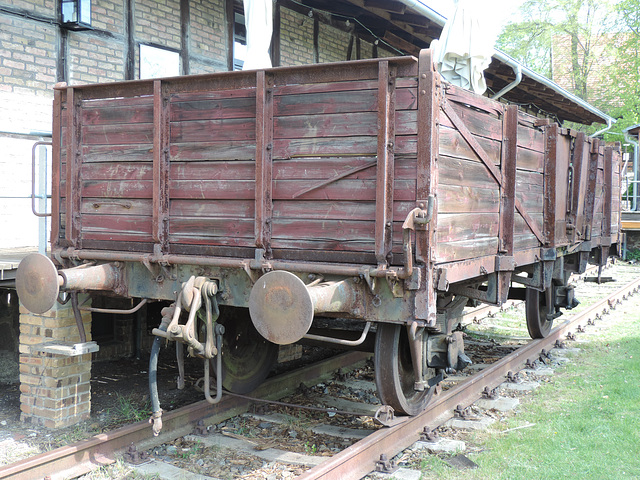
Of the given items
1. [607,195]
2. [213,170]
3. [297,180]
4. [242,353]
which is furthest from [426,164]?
[607,195]

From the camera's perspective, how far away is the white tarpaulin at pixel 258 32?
5.83m

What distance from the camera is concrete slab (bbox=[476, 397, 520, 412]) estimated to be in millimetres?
5551

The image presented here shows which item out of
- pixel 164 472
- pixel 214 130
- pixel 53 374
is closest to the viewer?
pixel 164 472

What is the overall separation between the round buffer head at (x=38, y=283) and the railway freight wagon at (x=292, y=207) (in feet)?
0.04

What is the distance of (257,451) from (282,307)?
1573 mm

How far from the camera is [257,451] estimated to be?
4617mm

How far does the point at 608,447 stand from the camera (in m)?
4.48

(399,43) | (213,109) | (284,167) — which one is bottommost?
(284,167)

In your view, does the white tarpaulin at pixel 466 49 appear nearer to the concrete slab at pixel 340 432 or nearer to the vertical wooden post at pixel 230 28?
the concrete slab at pixel 340 432

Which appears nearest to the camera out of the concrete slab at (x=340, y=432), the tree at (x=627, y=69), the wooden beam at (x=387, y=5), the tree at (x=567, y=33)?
the concrete slab at (x=340, y=432)

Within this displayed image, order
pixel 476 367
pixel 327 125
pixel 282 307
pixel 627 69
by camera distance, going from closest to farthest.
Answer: pixel 282 307 → pixel 327 125 → pixel 476 367 → pixel 627 69

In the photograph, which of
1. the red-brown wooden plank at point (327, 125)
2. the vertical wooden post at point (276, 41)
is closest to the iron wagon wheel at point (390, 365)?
the red-brown wooden plank at point (327, 125)

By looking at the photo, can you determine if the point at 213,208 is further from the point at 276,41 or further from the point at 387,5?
the point at 387,5

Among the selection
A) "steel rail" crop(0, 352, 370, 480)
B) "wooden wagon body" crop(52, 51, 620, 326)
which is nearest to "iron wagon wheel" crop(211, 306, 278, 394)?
"steel rail" crop(0, 352, 370, 480)
